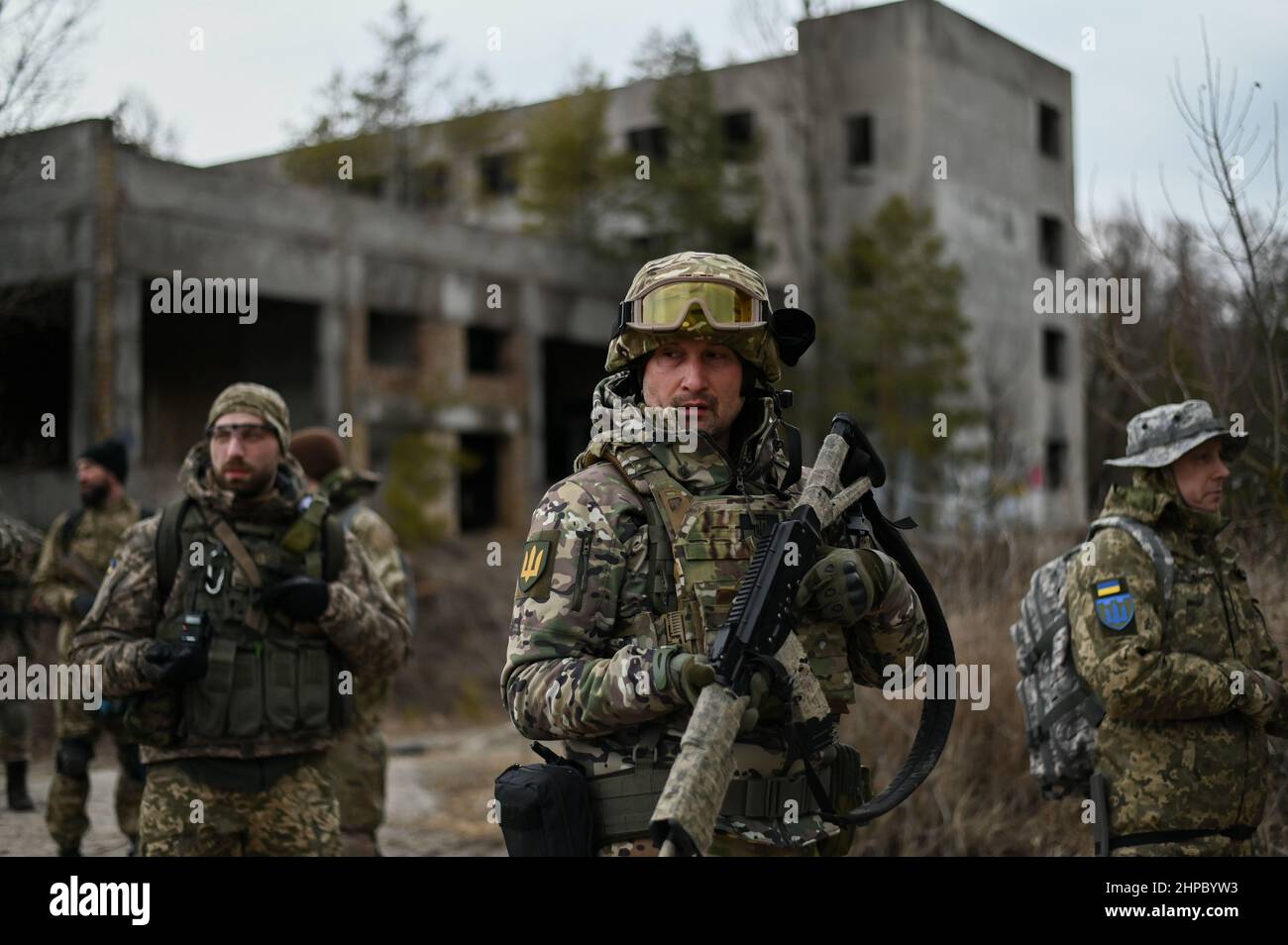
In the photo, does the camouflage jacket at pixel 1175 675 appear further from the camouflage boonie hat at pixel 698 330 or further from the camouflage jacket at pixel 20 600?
the camouflage jacket at pixel 20 600

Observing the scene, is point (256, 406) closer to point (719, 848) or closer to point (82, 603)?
point (719, 848)

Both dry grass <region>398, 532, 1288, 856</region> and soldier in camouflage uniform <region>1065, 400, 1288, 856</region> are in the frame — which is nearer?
soldier in camouflage uniform <region>1065, 400, 1288, 856</region>

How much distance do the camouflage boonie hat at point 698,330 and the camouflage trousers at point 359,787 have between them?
389 centimetres

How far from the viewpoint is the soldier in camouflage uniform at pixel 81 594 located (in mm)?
7285

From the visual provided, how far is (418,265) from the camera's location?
24000 millimetres

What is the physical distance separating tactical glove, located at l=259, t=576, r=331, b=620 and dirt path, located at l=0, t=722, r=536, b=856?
12.0 ft

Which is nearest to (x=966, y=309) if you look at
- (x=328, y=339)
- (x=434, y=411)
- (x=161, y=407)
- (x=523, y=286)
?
(x=523, y=286)

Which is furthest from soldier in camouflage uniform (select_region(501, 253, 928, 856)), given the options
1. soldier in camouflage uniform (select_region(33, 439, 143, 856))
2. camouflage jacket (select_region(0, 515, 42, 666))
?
camouflage jacket (select_region(0, 515, 42, 666))

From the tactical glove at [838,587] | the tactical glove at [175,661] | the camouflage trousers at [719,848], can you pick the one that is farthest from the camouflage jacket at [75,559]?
→ the tactical glove at [838,587]

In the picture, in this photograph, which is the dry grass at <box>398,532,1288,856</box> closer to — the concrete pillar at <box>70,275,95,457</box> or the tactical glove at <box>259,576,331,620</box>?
the tactical glove at <box>259,576,331,620</box>

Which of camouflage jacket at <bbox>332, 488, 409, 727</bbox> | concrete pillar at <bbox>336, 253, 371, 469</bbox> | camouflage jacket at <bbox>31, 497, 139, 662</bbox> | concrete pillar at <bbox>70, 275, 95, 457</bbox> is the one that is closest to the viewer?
camouflage jacket at <bbox>332, 488, 409, 727</bbox>

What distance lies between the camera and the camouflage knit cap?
16.8 feet
